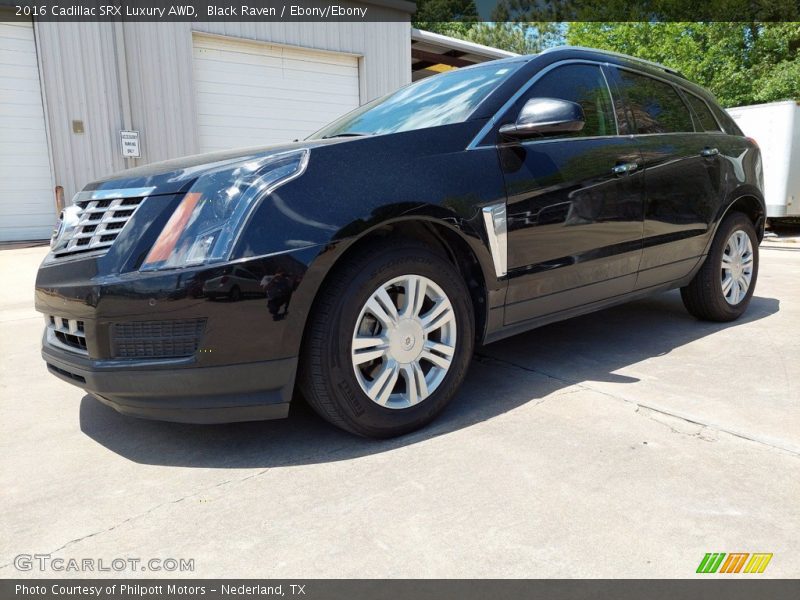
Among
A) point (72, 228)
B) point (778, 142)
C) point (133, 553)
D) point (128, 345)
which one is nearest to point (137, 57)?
point (72, 228)

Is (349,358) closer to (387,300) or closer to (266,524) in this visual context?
(387,300)

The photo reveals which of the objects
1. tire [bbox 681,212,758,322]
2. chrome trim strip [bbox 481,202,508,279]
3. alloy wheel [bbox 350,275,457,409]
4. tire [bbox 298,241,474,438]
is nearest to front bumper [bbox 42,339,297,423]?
tire [bbox 298,241,474,438]

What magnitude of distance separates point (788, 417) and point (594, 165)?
1463 mm

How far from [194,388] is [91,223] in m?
0.82

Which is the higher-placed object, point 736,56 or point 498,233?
point 736,56

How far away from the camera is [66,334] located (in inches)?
100

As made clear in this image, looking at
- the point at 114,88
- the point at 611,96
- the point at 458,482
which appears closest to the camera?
the point at 458,482

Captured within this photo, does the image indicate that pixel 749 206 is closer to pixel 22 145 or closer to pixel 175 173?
pixel 175 173

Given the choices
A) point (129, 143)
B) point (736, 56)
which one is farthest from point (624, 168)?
point (736, 56)

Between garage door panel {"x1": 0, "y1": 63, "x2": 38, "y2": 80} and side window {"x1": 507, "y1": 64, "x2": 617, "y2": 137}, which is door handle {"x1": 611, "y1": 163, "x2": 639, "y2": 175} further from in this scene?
garage door panel {"x1": 0, "y1": 63, "x2": 38, "y2": 80}

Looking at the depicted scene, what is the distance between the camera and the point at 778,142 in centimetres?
1144

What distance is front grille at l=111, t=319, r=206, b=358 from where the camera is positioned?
7.38 feet

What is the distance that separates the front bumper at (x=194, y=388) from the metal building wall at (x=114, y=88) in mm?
7779

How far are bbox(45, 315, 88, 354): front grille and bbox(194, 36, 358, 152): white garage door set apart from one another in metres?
7.46
